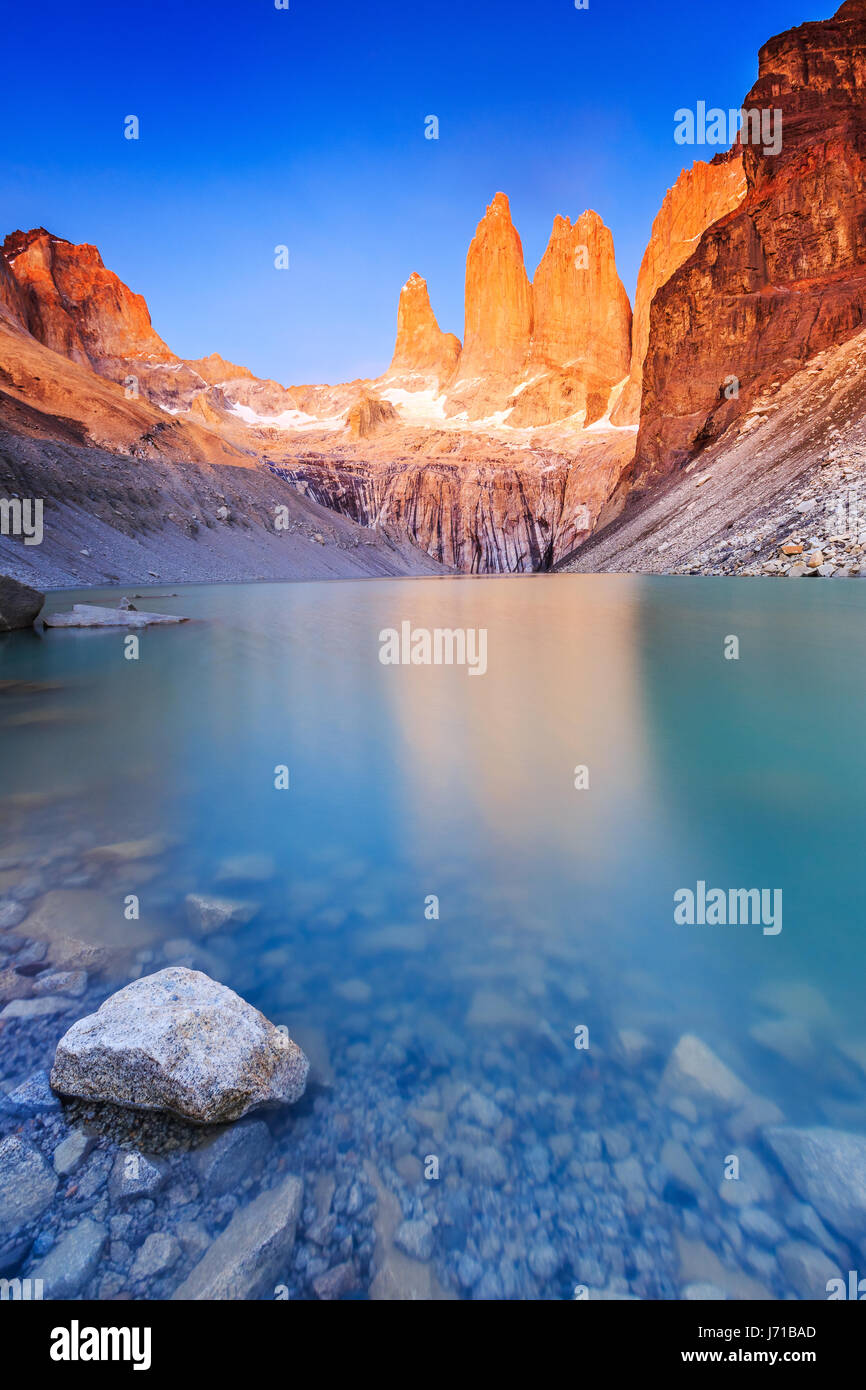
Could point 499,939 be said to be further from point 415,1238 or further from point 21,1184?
point 21,1184

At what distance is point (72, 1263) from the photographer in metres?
1.72

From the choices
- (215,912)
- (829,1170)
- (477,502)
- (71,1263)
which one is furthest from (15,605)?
(477,502)

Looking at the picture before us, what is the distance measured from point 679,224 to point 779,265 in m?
66.0

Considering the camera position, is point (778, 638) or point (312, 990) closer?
point (312, 990)

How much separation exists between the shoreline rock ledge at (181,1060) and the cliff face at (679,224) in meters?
107

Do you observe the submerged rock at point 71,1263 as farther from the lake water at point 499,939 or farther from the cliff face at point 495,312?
the cliff face at point 495,312

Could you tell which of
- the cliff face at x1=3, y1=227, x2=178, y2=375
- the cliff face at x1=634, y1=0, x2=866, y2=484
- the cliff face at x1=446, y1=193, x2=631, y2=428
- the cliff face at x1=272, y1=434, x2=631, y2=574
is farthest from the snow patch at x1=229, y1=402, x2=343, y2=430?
the cliff face at x1=634, y1=0, x2=866, y2=484

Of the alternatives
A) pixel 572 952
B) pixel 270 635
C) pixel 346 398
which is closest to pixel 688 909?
pixel 572 952

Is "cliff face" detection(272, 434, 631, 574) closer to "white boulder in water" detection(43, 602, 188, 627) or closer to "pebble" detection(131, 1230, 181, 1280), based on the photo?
"white boulder in water" detection(43, 602, 188, 627)

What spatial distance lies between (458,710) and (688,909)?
188 inches

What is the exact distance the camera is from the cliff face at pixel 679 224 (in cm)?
9619

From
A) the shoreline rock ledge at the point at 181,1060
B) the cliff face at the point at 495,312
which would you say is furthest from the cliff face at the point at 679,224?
the shoreline rock ledge at the point at 181,1060

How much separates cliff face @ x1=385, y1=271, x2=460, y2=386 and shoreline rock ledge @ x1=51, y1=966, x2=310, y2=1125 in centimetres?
16157
